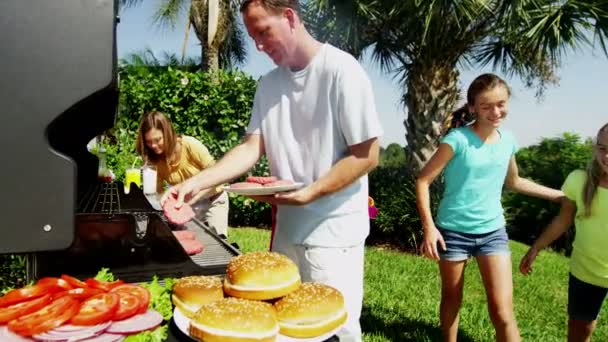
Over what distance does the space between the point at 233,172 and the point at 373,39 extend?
724cm

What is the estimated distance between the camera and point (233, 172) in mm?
2088

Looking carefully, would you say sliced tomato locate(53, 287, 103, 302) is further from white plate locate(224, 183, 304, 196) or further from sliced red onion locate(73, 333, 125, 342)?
white plate locate(224, 183, 304, 196)

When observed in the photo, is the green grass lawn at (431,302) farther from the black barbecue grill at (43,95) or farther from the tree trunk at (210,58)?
the tree trunk at (210,58)

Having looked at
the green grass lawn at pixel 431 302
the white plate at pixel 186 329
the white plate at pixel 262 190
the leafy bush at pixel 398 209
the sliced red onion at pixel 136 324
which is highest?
the white plate at pixel 262 190

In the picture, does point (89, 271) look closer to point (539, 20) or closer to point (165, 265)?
point (165, 265)

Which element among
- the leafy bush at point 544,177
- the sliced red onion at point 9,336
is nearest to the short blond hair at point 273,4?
the sliced red onion at point 9,336

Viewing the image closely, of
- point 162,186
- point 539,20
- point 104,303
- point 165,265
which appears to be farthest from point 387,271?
point 104,303

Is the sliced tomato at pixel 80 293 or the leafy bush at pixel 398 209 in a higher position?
the sliced tomato at pixel 80 293

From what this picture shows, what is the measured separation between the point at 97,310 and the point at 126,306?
3.1 inches

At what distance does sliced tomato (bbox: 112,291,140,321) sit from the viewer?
1.25 m

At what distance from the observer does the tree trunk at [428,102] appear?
8.09 metres

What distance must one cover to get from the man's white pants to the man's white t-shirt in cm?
4

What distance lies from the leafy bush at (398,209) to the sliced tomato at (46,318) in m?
7.12

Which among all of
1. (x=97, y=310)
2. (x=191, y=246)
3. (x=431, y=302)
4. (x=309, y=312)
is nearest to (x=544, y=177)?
(x=431, y=302)
